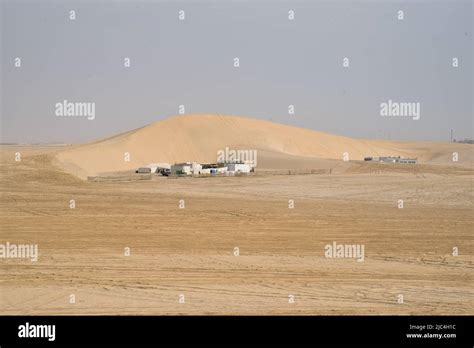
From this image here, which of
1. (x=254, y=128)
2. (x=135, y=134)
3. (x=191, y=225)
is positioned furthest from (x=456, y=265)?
(x=254, y=128)

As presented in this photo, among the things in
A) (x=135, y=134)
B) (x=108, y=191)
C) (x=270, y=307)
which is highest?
(x=135, y=134)

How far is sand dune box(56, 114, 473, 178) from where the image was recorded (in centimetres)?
7406

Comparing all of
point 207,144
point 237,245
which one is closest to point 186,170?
point 237,245

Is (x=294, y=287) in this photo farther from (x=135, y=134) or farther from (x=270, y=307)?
(x=135, y=134)

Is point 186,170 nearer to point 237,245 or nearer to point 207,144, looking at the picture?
point 237,245

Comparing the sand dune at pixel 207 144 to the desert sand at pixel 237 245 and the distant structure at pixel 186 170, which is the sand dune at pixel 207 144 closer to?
the distant structure at pixel 186 170

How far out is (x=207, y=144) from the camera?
294 ft

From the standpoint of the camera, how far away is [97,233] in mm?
18312

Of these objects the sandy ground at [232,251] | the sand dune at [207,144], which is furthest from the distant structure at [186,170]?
the sand dune at [207,144]

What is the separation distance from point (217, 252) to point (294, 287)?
3.94 meters

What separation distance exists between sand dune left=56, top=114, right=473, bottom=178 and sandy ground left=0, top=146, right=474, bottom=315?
40.4 m

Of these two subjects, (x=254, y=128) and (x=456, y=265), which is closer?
(x=456, y=265)
